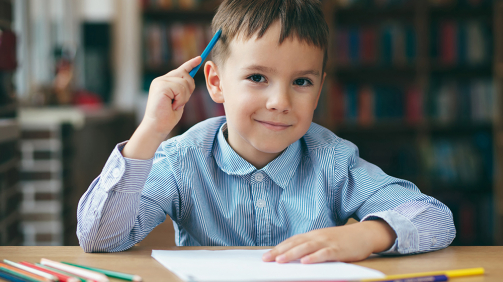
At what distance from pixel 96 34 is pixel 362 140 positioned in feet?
6.87

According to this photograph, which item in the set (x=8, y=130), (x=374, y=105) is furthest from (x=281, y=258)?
(x=374, y=105)

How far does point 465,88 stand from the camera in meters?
3.10

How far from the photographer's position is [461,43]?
310 cm

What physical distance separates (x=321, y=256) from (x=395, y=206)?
27 centimetres

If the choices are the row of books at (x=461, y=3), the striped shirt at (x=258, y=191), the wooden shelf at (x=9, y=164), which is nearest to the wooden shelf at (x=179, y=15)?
the row of books at (x=461, y=3)

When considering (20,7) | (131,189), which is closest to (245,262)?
(131,189)

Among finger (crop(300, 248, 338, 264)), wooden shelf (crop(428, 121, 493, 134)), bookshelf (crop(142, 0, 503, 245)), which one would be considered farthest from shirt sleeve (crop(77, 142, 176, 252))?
wooden shelf (crop(428, 121, 493, 134))

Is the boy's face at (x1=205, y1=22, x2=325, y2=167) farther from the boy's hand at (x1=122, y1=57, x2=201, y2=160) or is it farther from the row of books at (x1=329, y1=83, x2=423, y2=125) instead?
the row of books at (x1=329, y1=83, x2=423, y2=125)

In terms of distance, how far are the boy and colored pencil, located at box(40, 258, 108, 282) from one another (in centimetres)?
12

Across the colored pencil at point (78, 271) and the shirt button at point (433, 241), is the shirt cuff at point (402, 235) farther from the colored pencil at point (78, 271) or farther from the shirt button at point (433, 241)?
the colored pencil at point (78, 271)

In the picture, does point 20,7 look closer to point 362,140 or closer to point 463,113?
point 362,140

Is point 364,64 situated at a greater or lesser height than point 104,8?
lesser

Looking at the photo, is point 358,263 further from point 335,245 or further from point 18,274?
point 18,274

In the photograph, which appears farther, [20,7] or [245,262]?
[20,7]
